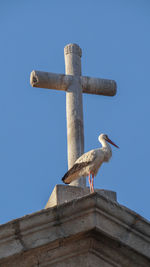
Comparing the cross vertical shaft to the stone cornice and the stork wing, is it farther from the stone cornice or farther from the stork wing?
the stone cornice

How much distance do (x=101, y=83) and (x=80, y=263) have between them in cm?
484

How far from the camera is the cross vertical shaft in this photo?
10570 mm

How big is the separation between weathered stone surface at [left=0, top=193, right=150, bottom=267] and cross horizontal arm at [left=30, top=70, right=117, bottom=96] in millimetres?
3776

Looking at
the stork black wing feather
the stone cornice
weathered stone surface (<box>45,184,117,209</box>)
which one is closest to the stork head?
the stork black wing feather

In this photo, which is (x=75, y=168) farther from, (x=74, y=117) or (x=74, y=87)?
(x=74, y=87)

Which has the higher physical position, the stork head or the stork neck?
the stork head

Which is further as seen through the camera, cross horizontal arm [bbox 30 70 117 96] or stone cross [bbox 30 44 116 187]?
cross horizontal arm [bbox 30 70 117 96]

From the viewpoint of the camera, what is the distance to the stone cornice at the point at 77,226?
7645 mm

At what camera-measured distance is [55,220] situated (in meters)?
7.77

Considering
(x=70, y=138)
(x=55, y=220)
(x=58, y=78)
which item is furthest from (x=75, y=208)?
(x=58, y=78)

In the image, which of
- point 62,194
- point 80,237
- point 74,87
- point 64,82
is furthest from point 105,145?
point 80,237

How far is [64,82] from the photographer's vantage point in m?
11.3

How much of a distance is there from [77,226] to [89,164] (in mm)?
3033

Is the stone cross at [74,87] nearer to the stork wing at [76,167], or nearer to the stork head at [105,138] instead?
A: the stork wing at [76,167]
